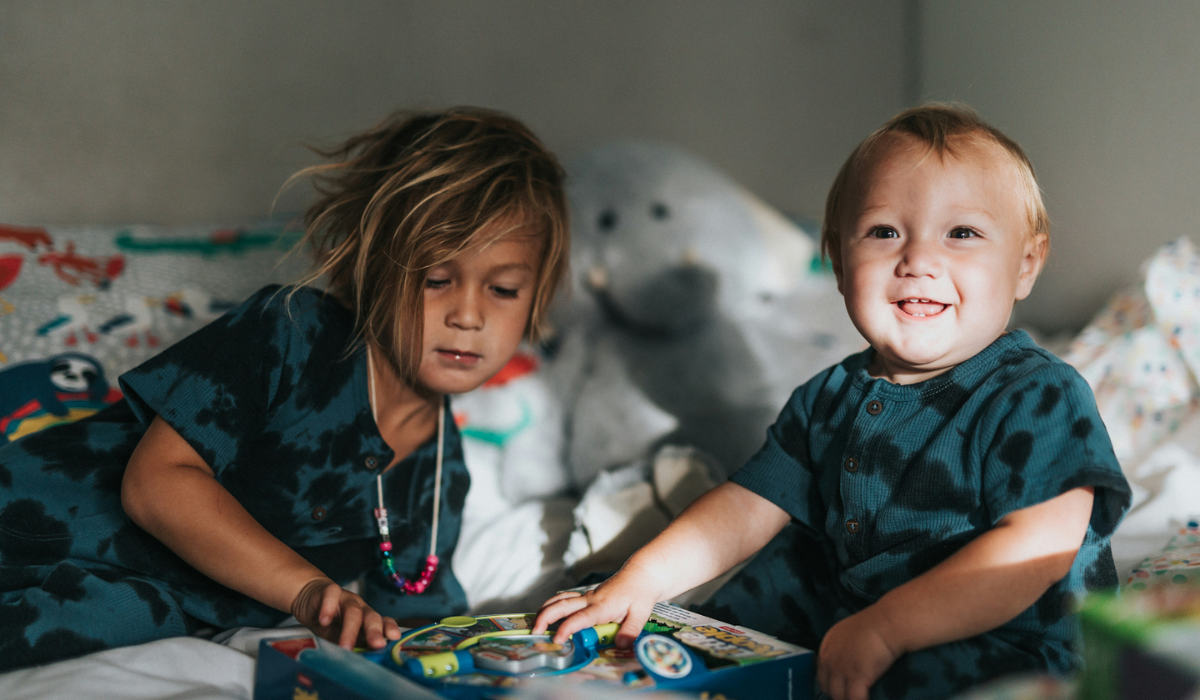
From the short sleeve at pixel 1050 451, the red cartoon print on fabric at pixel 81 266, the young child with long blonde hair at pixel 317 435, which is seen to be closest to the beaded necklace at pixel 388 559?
the young child with long blonde hair at pixel 317 435

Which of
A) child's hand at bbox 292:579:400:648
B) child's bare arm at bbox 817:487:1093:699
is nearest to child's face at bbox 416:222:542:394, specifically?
child's hand at bbox 292:579:400:648

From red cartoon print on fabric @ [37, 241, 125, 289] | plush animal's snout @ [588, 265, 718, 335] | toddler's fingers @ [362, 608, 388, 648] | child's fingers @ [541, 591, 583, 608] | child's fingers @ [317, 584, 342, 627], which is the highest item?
red cartoon print on fabric @ [37, 241, 125, 289]

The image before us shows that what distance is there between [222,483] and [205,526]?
0.10m

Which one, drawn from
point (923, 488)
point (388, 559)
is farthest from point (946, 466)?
point (388, 559)

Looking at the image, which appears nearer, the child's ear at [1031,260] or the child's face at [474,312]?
the child's ear at [1031,260]

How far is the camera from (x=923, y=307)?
2.23 feet

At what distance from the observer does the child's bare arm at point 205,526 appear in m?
0.73

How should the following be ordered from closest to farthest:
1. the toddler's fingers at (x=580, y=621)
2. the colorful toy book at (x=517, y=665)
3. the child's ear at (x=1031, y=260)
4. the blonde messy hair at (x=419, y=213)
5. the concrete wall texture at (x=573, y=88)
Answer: the colorful toy book at (x=517, y=665)
the toddler's fingers at (x=580, y=621)
the child's ear at (x=1031, y=260)
the blonde messy hair at (x=419, y=213)
the concrete wall texture at (x=573, y=88)

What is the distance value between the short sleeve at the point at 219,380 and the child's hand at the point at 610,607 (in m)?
0.36

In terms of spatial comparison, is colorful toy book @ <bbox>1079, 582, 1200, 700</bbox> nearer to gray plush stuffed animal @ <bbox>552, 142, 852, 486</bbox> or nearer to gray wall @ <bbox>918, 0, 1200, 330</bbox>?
gray plush stuffed animal @ <bbox>552, 142, 852, 486</bbox>

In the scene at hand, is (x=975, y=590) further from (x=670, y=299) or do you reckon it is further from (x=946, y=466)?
(x=670, y=299)

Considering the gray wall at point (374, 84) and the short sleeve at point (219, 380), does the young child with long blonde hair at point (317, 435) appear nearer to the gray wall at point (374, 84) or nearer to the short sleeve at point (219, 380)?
the short sleeve at point (219, 380)

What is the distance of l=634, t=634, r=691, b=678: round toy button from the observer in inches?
21.1

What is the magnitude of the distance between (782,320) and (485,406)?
1.54 feet
